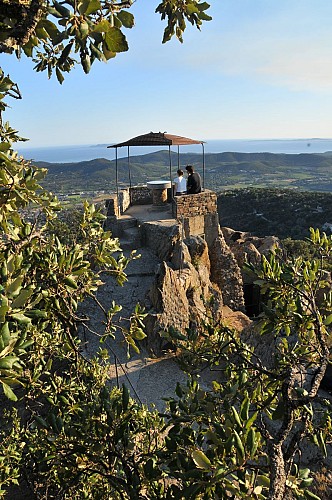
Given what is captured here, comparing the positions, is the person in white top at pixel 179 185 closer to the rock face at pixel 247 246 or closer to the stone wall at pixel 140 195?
the stone wall at pixel 140 195

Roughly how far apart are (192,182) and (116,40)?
1158 cm

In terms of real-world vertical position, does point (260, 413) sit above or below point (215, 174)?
below

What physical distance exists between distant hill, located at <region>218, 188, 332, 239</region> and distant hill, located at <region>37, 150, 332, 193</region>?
38937 millimetres

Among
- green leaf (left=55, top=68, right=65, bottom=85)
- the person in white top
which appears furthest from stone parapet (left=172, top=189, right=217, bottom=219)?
green leaf (left=55, top=68, right=65, bottom=85)

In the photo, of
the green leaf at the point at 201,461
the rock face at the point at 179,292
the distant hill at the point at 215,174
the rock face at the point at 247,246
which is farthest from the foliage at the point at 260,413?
the distant hill at the point at 215,174

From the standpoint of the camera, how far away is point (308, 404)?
268cm

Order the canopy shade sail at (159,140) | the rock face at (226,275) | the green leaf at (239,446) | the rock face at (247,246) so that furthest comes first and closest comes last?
the rock face at (247,246) → the rock face at (226,275) → the canopy shade sail at (159,140) → the green leaf at (239,446)

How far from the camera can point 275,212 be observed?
5269 cm

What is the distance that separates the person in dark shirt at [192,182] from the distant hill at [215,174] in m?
78.8

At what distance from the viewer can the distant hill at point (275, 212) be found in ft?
155

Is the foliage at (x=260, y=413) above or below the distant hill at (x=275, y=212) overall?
above

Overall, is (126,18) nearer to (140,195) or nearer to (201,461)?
(201,461)

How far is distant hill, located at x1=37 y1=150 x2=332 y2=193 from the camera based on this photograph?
114713 millimetres

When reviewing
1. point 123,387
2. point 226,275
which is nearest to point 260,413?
point 123,387
